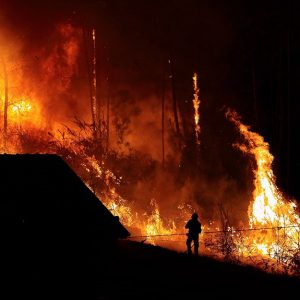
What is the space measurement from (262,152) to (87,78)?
13.6 meters

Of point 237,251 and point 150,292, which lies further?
point 237,251

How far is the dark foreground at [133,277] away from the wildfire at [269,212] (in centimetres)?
462

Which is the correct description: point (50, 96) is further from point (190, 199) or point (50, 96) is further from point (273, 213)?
point (273, 213)

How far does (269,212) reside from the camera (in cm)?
2575

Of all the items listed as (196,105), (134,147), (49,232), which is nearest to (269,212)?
(196,105)

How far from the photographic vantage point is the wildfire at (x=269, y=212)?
75.5 ft

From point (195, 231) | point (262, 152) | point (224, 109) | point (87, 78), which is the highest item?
point (87, 78)

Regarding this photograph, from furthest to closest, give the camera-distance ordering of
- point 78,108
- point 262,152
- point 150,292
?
point 78,108 < point 262,152 < point 150,292

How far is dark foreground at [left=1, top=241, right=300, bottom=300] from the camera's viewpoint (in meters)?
9.70

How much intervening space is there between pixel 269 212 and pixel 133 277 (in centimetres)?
1263

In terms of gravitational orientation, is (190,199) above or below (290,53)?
below

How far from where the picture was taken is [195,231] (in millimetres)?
17797

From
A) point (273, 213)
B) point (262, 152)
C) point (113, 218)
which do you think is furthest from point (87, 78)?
point (113, 218)

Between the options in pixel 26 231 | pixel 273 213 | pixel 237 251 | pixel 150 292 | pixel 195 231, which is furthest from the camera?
pixel 273 213
